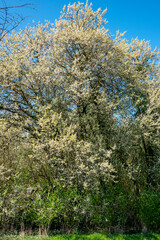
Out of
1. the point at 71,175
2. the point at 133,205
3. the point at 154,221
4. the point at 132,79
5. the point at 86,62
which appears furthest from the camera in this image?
the point at 132,79

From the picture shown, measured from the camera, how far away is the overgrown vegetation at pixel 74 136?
10.1 metres

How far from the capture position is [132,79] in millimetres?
14117

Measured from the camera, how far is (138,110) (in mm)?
14469

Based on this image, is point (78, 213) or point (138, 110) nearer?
point (78, 213)

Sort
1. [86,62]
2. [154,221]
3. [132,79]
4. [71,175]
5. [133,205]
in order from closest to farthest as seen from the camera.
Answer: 1. [71,175]
2. [154,221]
3. [133,205]
4. [86,62]
5. [132,79]

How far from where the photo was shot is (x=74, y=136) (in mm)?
9555

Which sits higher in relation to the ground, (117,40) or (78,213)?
(117,40)

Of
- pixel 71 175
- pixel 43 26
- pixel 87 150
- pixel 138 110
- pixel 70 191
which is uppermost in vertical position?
pixel 43 26

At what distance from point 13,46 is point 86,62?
547 centimetres

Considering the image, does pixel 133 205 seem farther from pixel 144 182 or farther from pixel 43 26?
pixel 43 26

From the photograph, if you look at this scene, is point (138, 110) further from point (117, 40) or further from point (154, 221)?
point (154, 221)

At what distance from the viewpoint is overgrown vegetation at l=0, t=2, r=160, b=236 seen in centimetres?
1008

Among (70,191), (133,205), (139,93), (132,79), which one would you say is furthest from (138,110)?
(70,191)

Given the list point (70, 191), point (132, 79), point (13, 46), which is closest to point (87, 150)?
point (70, 191)
